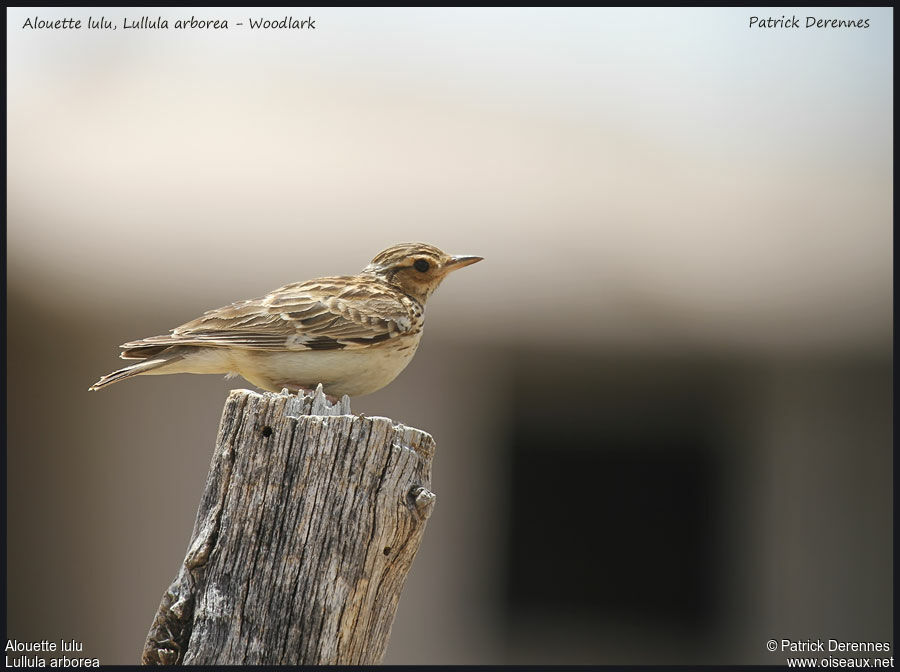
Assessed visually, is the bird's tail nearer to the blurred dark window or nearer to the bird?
the bird

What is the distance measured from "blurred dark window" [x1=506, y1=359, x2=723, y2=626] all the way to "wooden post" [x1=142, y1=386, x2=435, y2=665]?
844 centimetres

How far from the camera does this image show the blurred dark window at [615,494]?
42.6 feet

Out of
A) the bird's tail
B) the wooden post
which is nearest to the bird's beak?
the bird's tail

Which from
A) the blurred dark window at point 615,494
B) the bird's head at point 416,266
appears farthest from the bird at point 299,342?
the blurred dark window at point 615,494

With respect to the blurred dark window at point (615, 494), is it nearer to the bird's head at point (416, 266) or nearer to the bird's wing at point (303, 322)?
the bird's head at point (416, 266)

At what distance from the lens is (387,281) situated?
710 centimetres

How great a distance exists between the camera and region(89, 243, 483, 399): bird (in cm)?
593

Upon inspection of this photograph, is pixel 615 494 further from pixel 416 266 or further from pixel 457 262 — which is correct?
pixel 416 266

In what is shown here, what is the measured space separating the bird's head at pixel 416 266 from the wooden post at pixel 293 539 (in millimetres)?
2544

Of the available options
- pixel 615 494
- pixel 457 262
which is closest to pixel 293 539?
pixel 457 262

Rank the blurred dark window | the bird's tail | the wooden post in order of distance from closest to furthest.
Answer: the wooden post, the bird's tail, the blurred dark window

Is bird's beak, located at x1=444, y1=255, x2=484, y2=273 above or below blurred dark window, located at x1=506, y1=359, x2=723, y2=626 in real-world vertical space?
above

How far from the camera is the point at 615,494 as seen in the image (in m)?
13.1

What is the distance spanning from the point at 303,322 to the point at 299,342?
5.7 inches
